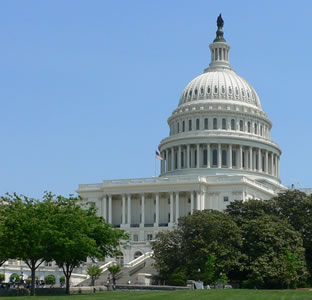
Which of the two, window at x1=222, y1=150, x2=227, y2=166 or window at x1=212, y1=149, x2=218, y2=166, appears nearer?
window at x1=212, y1=149, x2=218, y2=166

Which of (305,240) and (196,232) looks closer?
(196,232)

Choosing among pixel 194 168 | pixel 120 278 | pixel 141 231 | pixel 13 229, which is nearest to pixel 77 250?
pixel 13 229

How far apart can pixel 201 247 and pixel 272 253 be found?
10.3 m

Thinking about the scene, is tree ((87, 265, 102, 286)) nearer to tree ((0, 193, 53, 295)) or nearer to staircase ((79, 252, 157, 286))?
staircase ((79, 252, 157, 286))

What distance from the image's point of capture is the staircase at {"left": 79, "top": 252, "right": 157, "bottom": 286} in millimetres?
126438

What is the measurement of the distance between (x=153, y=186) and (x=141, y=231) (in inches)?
395

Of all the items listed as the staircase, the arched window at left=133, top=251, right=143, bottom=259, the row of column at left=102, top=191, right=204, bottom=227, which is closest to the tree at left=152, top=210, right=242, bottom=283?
the staircase

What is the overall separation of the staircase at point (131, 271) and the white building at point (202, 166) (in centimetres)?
1277

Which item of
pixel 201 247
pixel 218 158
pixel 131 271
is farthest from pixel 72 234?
pixel 218 158

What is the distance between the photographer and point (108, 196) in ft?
560

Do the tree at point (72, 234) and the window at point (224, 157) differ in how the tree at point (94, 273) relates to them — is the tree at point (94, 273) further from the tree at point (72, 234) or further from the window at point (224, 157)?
the window at point (224, 157)

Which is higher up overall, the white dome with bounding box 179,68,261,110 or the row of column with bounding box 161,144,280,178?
the white dome with bounding box 179,68,261,110

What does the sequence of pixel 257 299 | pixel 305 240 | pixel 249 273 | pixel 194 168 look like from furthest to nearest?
1. pixel 194 168
2. pixel 305 240
3. pixel 249 273
4. pixel 257 299

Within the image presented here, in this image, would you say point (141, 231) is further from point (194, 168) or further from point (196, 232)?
point (196, 232)
